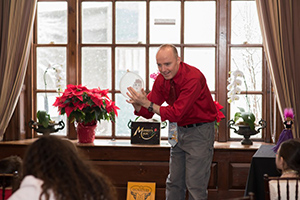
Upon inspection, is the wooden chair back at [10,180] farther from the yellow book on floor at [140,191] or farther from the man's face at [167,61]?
the yellow book on floor at [140,191]

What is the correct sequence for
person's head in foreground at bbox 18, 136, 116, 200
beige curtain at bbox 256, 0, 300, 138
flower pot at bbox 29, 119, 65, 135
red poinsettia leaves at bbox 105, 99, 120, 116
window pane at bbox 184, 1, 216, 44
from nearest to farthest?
person's head in foreground at bbox 18, 136, 116, 200
beige curtain at bbox 256, 0, 300, 138
red poinsettia leaves at bbox 105, 99, 120, 116
flower pot at bbox 29, 119, 65, 135
window pane at bbox 184, 1, 216, 44

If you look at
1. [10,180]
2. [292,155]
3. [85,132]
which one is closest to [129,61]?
[85,132]

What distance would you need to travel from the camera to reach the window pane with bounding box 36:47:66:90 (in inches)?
173

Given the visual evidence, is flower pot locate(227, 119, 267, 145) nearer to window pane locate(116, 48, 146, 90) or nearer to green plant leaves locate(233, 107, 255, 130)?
green plant leaves locate(233, 107, 255, 130)

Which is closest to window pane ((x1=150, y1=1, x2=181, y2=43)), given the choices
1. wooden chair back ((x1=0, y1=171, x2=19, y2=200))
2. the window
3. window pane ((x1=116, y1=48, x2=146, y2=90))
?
the window

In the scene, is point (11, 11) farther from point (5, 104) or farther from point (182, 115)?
point (182, 115)

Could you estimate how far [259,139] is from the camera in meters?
4.29

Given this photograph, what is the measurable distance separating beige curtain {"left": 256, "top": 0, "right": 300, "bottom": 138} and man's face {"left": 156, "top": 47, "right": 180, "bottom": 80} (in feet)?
3.76

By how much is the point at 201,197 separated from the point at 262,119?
→ 1.37 m

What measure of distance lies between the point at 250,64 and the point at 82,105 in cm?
156

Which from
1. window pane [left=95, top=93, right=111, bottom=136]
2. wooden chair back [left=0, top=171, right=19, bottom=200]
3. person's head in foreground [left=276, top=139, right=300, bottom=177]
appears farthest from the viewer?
window pane [left=95, top=93, right=111, bottom=136]

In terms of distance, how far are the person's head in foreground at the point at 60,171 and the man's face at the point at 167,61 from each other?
5.06 ft

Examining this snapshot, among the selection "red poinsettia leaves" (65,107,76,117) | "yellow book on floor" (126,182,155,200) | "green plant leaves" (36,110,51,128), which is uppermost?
"red poinsettia leaves" (65,107,76,117)

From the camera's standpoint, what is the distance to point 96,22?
440 centimetres
